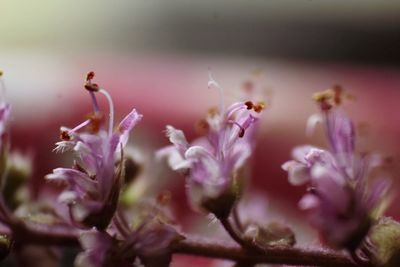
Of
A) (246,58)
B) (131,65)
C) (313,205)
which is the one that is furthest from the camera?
(246,58)

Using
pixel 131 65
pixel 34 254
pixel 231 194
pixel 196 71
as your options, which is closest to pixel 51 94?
pixel 131 65

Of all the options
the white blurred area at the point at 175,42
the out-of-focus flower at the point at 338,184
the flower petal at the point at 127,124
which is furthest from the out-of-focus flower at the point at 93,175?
the white blurred area at the point at 175,42

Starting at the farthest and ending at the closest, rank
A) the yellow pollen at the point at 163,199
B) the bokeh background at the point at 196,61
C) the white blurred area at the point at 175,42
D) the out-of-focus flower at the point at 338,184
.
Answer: the white blurred area at the point at 175,42 < the bokeh background at the point at 196,61 < the yellow pollen at the point at 163,199 < the out-of-focus flower at the point at 338,184

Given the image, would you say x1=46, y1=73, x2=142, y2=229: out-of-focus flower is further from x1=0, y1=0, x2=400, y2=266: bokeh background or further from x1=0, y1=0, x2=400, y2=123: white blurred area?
x1=0, y1=0, x2=400, y2=123: white blurred area

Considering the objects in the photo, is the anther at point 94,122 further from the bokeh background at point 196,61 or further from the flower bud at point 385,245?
the bokeh background at point 196,61

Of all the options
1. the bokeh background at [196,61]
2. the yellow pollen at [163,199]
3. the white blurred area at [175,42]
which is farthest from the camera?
the white blurred area at [175,42]

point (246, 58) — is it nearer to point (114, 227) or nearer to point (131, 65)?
point (131, 65)
